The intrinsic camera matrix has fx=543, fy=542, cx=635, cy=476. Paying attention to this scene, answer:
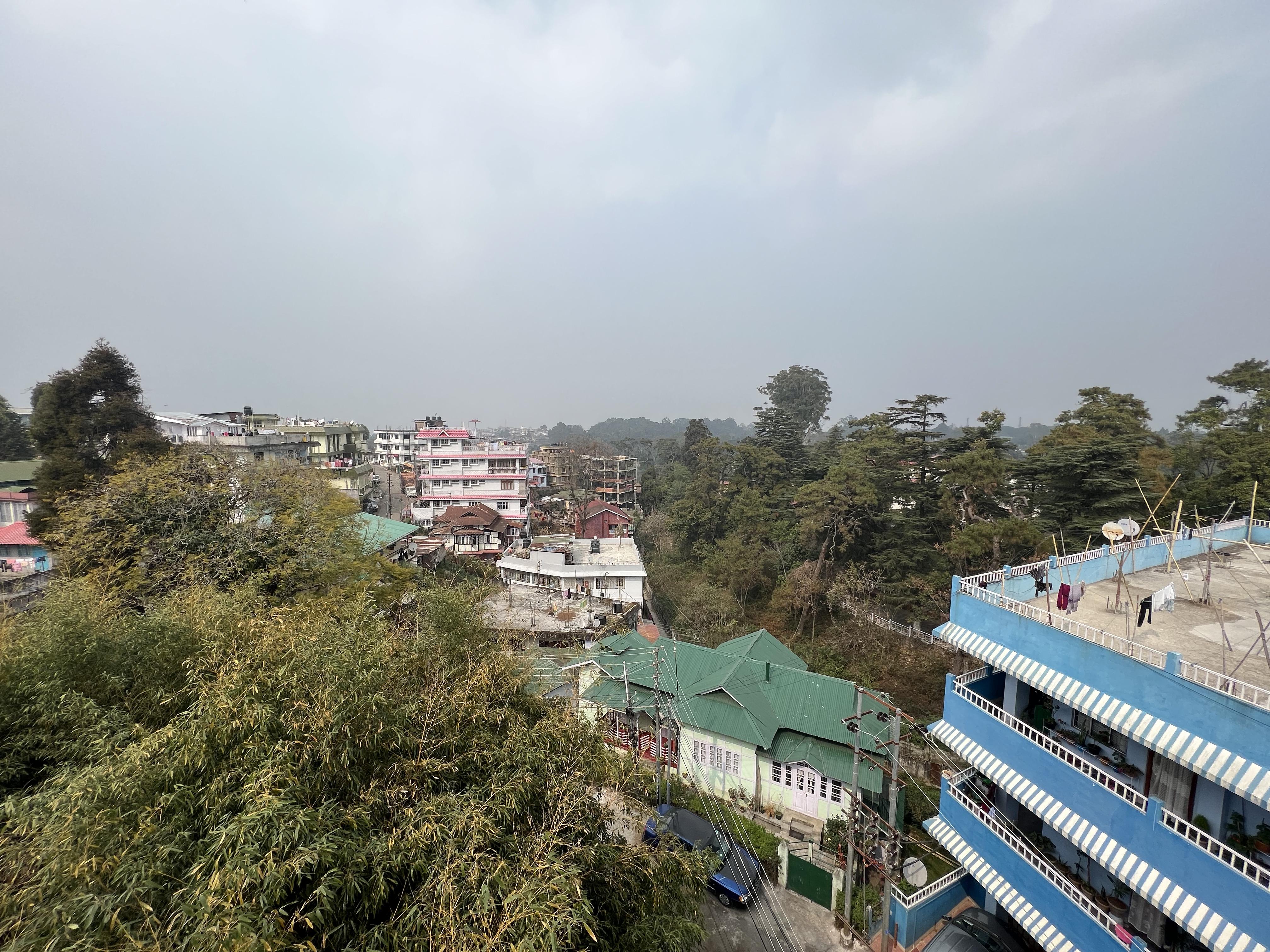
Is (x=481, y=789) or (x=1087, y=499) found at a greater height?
(x=1087, y=499)

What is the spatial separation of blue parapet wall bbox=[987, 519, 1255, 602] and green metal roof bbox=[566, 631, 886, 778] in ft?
11.3

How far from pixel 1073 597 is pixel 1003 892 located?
→ 12.9ft

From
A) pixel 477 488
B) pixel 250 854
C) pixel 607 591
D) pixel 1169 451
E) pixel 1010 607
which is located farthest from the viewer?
pixel 477 488

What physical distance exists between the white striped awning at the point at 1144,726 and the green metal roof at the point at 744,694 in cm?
329

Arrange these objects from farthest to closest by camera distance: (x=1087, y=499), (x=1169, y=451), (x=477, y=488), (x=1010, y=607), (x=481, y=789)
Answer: (x=477, y=488) → (x=1169, y=451) → (x=1087, y=499) → (x=1010, y=607) → (x=481, y=789)

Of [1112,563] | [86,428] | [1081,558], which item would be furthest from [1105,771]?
[86,428]

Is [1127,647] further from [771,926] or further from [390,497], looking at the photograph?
[390,497]

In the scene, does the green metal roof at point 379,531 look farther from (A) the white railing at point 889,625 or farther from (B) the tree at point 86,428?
(A) the white railing at point 889,625

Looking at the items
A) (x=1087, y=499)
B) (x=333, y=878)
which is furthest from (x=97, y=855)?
(x=1087, y=499)

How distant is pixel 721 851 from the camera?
364 inches

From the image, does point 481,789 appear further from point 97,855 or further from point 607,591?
point 607,591

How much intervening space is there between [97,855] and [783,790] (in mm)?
11146

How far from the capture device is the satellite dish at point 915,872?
9430mm

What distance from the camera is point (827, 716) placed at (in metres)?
11.2
